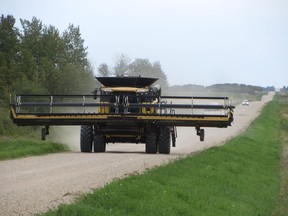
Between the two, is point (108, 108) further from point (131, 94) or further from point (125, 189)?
point (125, 189)

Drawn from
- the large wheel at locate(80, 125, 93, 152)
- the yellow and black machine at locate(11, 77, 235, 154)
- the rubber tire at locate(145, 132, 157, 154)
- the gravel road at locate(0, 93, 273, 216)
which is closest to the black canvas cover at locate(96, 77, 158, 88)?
the yellow and black machine at locate(11, 77, 235, 154)

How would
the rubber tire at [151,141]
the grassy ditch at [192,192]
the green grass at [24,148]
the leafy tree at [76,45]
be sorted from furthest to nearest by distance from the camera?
1. the leafy tree at [76,45]
2. the rubber tire at [151,141]
3. the green grass at [24,148]
4. the grassy ditch at [192,192]

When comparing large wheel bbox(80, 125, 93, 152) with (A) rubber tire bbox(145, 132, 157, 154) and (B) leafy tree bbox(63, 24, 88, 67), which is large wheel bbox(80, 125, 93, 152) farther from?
(B) leafy tree bbox(63, 24, 88, 67)

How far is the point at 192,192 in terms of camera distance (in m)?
15.8

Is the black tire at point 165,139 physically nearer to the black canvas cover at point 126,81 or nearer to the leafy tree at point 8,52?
the black canvas cover at point 126,81

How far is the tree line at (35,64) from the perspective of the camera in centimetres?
5694

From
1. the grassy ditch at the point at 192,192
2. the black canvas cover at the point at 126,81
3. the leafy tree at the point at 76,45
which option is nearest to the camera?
the grassy ditch at the point at 192,192

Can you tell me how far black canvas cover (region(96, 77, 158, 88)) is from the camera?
27.6m

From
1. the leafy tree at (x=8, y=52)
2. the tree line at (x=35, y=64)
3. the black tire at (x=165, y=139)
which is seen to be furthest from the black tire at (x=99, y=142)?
the leafy tree at (x=8, y=52)

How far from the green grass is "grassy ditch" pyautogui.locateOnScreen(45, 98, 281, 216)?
6.17 m

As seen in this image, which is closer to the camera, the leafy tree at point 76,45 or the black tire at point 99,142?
→ the black tire at point 99,142

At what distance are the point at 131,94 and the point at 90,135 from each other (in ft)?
8.03

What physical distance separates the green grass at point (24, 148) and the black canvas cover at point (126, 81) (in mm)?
3527

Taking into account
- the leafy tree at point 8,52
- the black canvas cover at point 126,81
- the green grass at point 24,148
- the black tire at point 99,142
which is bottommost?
the green grass at point 24,148
